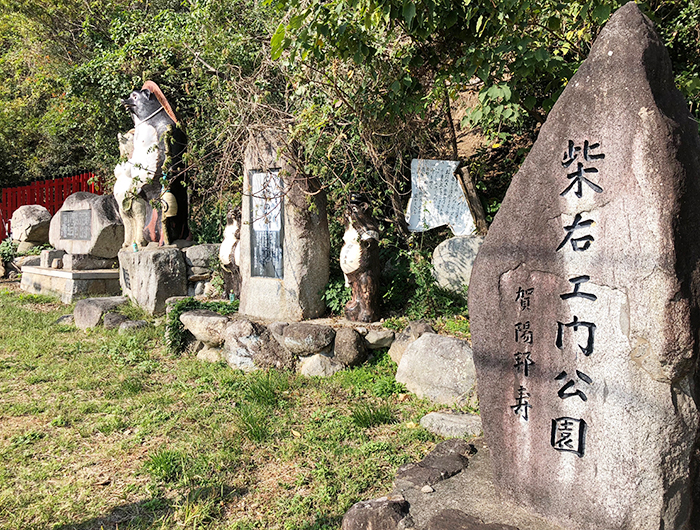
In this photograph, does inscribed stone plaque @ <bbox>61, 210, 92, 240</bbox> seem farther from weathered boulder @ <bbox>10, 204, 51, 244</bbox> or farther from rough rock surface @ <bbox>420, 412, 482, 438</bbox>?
rough rock surface @ <bbox>420, 412, 482, 438</bbox>

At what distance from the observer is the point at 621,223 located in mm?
2344

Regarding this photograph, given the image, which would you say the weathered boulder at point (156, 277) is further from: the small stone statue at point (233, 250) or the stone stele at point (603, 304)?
the stone stele at point (603, 304)

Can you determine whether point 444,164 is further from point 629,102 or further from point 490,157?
point 629,102

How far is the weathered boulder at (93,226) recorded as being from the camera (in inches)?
357

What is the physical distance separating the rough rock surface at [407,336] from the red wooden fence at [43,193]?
7572 mm

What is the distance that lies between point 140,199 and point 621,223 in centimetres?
733

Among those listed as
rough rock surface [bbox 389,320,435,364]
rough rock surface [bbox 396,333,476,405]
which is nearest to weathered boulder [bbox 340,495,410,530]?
rough rock surface [bbox 396,333,476,405]

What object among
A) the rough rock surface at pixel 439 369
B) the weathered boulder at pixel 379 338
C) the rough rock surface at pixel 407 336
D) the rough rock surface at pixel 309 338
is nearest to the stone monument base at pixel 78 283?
the rough rock surface at pixel 309 338

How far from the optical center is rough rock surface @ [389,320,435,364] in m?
5.23

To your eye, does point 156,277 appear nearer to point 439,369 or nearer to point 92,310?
point 92,310

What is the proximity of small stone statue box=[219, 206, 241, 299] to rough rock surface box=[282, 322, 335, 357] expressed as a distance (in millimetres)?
1778

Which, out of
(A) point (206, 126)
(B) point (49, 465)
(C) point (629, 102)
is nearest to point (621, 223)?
(C) point (629, 102)

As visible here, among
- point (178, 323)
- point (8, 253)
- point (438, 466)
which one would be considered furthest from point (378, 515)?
point (8, 253)

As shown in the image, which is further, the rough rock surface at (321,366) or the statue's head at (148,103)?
the statue's head at (148,103)
